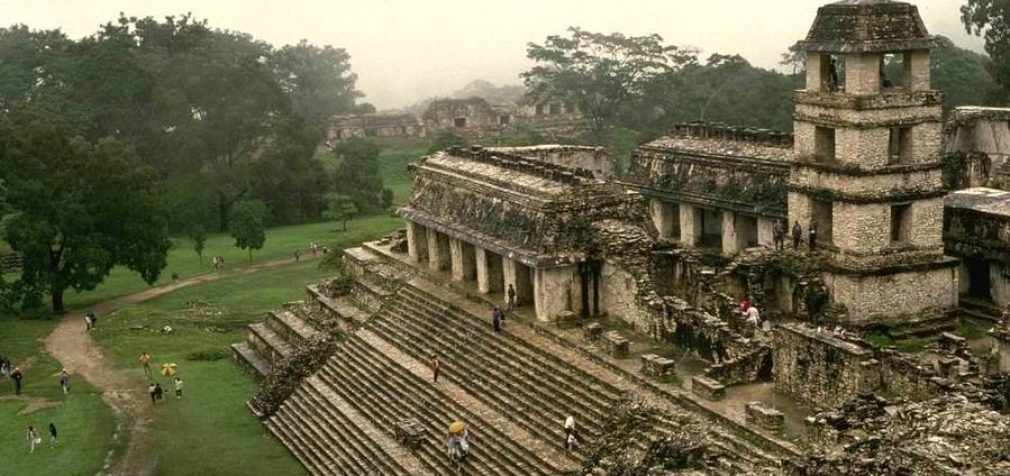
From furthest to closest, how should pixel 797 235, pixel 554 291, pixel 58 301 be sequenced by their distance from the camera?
pixel 58 301 → pixel 797 235 → pixel 554 291

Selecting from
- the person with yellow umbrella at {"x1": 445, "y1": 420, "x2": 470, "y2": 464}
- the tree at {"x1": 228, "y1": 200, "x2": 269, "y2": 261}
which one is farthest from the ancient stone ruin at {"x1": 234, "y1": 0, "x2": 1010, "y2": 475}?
the tree at {"x1": 228, "y1": 200, "x2": 269, "y2": 261}

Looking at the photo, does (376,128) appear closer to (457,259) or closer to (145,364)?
(145,364)

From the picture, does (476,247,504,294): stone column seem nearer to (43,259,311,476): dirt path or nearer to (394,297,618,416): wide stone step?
(394,297,618,416): wide stone step

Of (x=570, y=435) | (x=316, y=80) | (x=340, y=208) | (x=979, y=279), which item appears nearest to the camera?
(x=570, y=435)

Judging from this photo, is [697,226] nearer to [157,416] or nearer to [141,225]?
[157,416]

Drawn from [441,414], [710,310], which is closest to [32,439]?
[441,414]

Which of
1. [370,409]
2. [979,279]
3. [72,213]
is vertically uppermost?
[72,213]

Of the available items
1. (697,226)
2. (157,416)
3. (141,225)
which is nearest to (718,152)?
(697,226)
